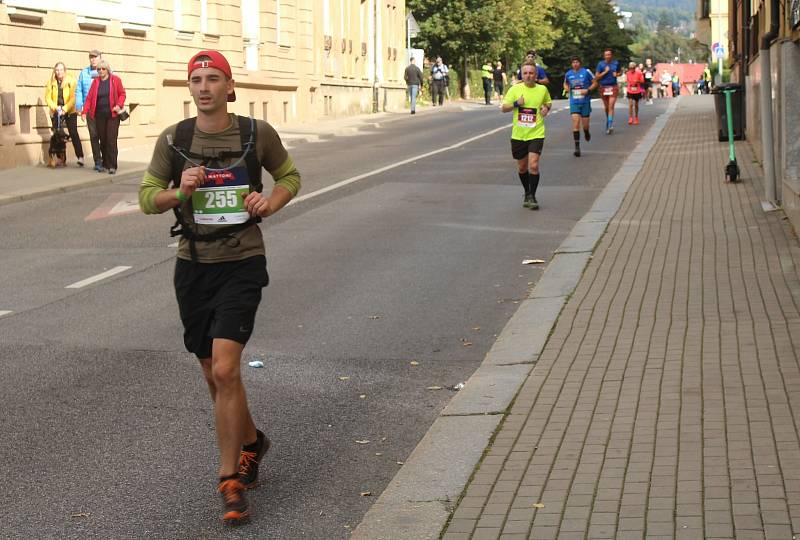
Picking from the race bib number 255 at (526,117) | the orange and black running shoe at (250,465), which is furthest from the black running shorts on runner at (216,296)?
the race bib number 255 at (526,117)

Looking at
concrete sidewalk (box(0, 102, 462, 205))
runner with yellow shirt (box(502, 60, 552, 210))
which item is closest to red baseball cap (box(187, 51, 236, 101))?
runner with yellow shirt (box(502, 60, 552, 210))

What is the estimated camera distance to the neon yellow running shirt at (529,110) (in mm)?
16797

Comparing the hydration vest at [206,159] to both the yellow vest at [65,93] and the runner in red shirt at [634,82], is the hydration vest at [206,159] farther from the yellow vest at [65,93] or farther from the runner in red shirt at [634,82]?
the runner in red shirt at [634,82]

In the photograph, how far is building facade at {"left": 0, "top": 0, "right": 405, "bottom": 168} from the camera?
83.8 ft

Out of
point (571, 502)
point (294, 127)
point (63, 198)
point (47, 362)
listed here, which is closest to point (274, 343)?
point (47, 362)

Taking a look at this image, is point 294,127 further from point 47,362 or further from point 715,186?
point 47,362

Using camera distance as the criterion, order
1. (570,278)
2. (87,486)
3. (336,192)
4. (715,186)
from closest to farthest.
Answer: (87,486)
(570,278)
(715,186)
(336,192)

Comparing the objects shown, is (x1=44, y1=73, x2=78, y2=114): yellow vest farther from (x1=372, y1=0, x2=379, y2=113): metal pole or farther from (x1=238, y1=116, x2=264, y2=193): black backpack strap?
(x1=372, y1=0, x2=379, y2=113): metal pole

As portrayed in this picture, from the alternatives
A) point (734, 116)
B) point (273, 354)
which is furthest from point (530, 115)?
point (734, 116)

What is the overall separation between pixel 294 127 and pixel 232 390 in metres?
36.0

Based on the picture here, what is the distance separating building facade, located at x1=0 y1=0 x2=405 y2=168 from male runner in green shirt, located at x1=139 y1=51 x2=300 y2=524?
19.8 m

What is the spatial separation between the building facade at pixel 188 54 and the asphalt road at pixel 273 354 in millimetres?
7129

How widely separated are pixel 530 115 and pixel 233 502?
11996 millimetres

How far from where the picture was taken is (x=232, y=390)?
5.52 meters
